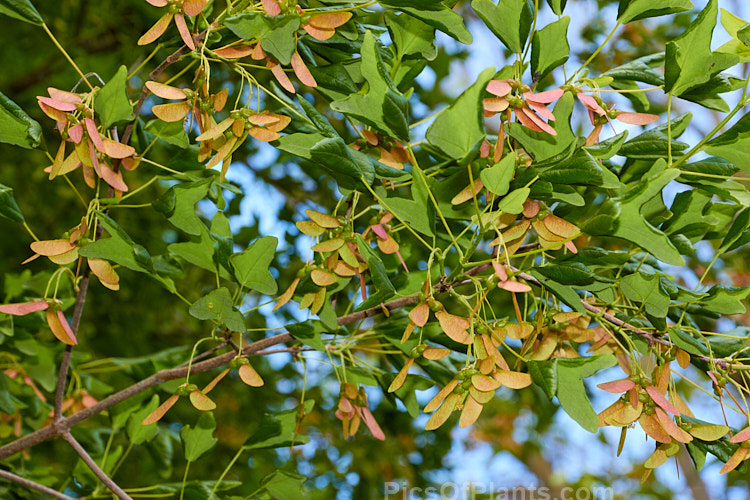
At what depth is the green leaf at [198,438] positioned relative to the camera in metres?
0.75

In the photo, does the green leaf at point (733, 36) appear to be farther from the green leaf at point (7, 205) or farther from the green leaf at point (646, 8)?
the green leaf at point (7, 205)

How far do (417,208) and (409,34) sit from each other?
0.15 metres

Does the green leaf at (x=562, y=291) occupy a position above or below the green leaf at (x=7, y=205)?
above

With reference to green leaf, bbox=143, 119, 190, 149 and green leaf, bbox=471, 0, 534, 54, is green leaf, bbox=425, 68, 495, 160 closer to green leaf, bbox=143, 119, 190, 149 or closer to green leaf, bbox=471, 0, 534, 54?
green leaf, bbox=471, 0, 534, 54

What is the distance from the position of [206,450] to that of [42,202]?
142cm

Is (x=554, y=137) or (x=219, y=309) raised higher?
(x=554, y=137)

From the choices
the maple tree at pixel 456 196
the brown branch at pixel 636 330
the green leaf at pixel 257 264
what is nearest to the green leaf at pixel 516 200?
the maple tree at pixel 456 196

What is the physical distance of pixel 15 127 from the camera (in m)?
0.56

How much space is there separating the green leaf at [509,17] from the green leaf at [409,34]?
0.18 ft

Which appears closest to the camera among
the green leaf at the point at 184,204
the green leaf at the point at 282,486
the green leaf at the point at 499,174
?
the green leaf at the point at 499,174

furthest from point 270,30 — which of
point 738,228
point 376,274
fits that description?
point 738,228

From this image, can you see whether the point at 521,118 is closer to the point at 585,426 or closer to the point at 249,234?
the point at 585,426

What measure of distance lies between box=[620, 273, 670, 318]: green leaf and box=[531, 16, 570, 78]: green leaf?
0.18 meters

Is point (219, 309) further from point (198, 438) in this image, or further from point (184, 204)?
point (198, 438)
